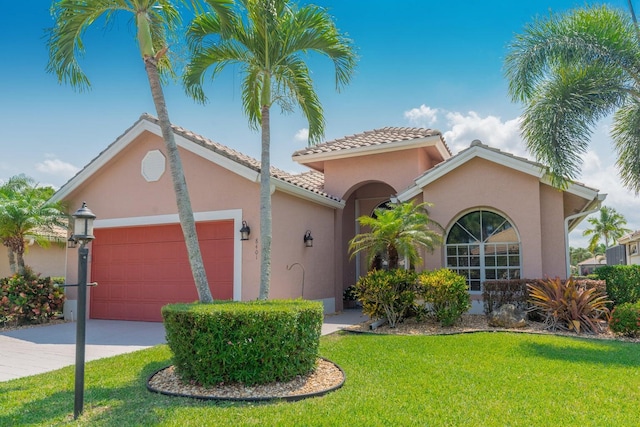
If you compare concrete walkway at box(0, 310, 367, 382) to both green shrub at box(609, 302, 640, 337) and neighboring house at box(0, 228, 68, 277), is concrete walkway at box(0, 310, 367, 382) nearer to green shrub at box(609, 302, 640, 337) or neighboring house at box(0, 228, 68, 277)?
green shrub at box(609, 302, 640, 337)

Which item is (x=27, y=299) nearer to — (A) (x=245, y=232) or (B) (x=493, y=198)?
(A) (x=245, y=232)

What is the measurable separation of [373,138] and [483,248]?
5979 mm

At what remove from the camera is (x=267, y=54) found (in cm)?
908

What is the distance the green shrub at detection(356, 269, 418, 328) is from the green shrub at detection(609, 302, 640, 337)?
4.59 meters

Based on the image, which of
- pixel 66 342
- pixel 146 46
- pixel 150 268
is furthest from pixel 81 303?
pixel 150 268

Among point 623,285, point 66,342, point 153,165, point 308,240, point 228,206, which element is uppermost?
point 153,165

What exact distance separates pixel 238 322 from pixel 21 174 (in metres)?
17.4

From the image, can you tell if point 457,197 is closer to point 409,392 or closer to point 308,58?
point 308,58

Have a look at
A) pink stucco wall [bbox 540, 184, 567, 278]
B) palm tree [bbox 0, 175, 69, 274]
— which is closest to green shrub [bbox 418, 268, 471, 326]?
pink stucco wall [bbox 540, 184, 567, 278]

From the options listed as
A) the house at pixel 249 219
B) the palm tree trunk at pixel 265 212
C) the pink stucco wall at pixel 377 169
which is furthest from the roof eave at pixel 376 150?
the palm tree trunk at pixel 265 212

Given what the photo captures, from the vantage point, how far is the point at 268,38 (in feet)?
28.9

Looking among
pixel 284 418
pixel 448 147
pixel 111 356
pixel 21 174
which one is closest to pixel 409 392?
pixel 284 418

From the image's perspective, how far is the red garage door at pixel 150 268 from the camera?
12.9m

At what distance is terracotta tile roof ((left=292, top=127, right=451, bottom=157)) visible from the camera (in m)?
15.9
